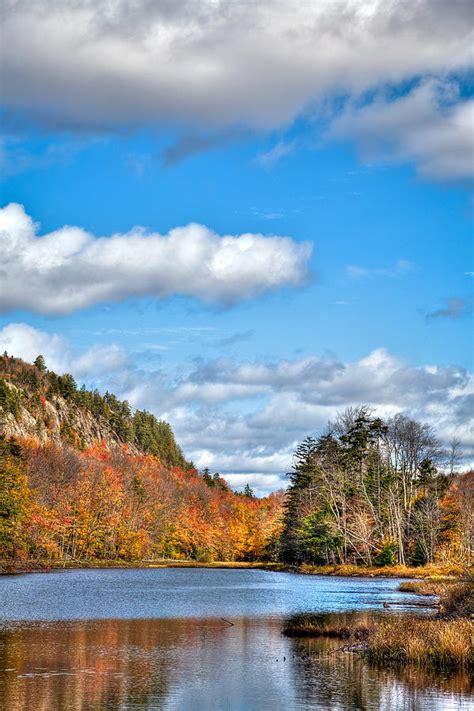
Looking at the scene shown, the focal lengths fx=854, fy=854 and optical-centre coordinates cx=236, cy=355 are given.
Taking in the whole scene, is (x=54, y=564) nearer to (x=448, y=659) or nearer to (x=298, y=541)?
(x=298, y=541)

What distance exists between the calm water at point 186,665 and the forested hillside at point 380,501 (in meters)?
52.2

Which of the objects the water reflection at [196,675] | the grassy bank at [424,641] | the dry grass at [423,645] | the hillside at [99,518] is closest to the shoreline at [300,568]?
the hillside at [99,518]

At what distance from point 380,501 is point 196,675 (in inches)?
3588

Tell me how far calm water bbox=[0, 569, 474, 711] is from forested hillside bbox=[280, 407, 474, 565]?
52225 mm

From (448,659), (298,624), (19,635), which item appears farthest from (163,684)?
(298,624)

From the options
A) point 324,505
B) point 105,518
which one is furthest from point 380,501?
point 105,518

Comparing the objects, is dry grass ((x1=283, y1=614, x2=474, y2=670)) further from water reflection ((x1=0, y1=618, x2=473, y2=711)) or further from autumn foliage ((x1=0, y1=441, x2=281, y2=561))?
autumn foliage ((x1=0, y1=441, x2=281, y2=561))

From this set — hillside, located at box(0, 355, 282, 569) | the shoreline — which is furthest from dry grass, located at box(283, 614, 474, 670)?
hillside, located at box(0, 355, 282, 569)

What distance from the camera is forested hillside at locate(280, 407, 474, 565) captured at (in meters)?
108

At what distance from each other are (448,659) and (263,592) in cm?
Result: 4527

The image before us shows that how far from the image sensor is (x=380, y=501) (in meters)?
118

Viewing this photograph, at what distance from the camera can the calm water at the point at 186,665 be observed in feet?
85.5

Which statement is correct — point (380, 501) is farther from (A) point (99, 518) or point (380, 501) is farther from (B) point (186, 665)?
(B) point (186, 665)

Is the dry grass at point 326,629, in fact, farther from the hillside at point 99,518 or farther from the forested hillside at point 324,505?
the hillside at point 99,518
